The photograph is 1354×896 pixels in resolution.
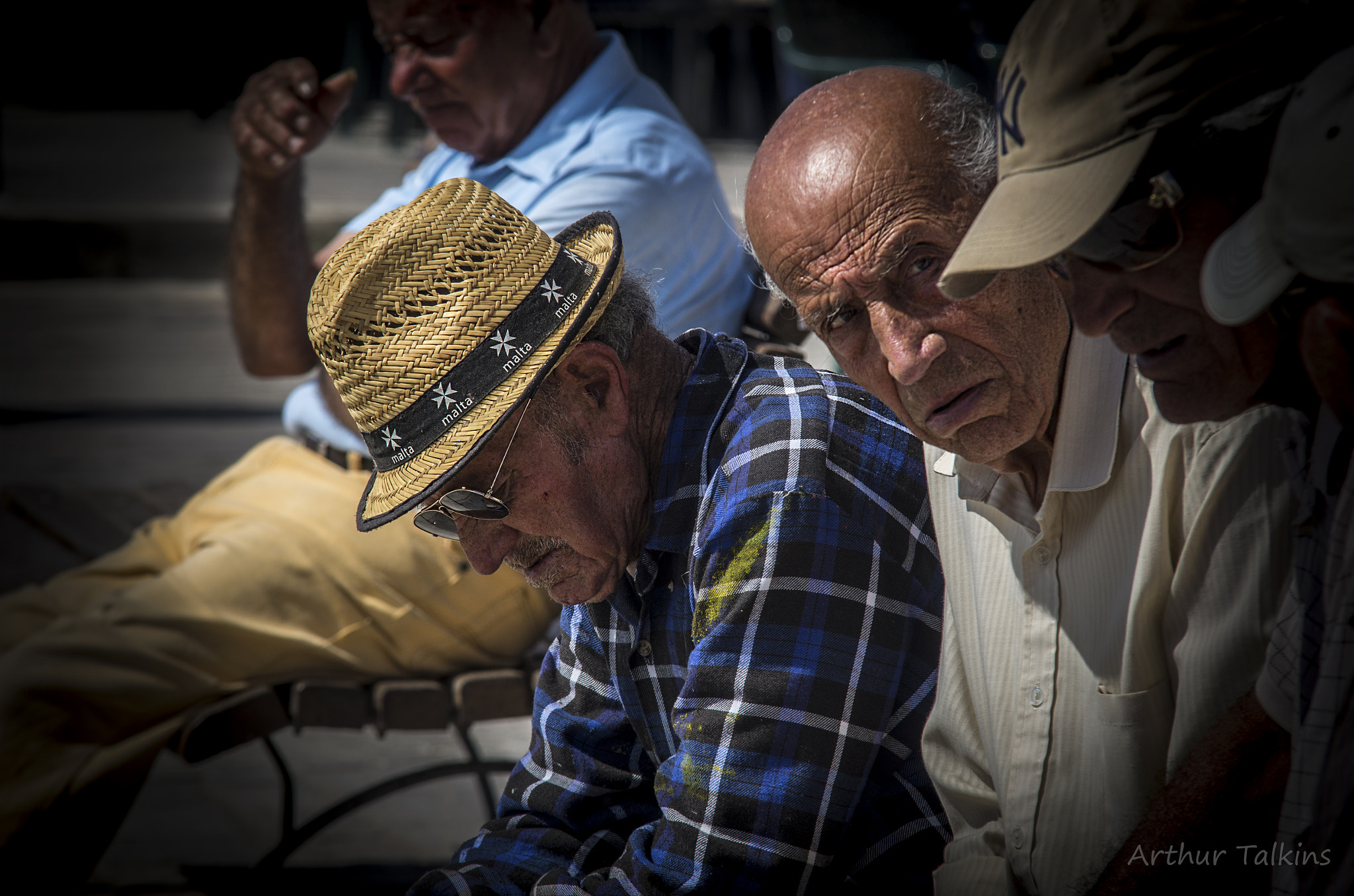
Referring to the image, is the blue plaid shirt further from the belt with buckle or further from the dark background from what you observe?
the dark background

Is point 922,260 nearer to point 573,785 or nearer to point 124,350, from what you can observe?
point 573,785

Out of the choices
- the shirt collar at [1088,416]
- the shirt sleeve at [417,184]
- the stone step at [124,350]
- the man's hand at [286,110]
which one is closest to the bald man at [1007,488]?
the shirt collar at [1088,416]

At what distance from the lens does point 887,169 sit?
151 cm

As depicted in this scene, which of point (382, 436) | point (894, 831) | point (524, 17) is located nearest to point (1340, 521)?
point (894, 831)

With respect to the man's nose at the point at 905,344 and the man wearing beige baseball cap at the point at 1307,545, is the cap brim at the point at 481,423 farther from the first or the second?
the man wearing beige baseball cap at the point at 1307,545

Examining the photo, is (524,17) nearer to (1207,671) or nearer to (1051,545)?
(1051,545)

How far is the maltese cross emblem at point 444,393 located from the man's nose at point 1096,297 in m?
0.85

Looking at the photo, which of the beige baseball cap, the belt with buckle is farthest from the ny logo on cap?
the belt with buckle

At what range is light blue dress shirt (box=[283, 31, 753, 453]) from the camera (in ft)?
9.02

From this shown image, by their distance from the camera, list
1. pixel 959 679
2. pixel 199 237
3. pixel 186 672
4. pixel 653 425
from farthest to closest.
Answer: pixel 199 237 < pixel 186 672 < pixel 653 425 < pixel 959 679

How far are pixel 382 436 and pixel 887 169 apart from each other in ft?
2.68

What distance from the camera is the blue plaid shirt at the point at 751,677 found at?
4.79ft

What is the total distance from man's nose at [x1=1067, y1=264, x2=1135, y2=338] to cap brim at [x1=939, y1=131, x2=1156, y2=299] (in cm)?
9

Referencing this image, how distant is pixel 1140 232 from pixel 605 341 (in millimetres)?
844
